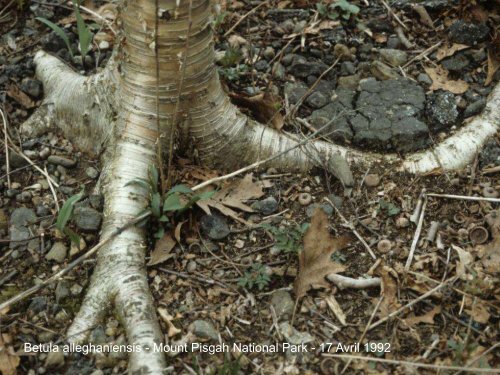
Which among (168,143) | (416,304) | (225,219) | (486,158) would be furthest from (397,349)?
(168,143)

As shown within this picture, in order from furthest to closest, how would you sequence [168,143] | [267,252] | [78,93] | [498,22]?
[498,22]
[78,93]
[168,143]
[267,252]

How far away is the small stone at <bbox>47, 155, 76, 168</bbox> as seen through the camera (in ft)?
10.5

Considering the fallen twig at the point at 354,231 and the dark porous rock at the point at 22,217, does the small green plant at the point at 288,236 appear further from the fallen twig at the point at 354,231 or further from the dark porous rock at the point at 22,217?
the dark porous rock at the point at 22,217

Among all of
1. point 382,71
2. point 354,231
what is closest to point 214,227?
point 354,231

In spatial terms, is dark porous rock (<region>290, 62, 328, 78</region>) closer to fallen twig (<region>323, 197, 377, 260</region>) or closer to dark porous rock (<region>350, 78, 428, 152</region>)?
dark porous rock (<region>350, 78, 428, 152</region>)

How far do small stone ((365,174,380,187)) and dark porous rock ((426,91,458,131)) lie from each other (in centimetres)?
53

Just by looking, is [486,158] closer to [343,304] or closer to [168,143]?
[343,304]

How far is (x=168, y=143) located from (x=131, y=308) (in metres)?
0.90

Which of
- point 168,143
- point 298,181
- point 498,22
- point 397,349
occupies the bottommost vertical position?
point 397,349

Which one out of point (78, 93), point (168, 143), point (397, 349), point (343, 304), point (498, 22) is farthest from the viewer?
point (498, 22)

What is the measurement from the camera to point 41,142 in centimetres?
331

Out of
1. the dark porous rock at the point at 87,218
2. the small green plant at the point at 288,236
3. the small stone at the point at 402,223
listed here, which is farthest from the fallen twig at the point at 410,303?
the dark porous rock at the point at 87,218

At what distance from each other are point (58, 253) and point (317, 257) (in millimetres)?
1244

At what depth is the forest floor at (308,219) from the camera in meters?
2.46
